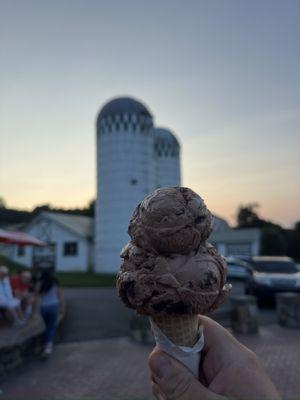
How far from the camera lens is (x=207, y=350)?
7.91ft

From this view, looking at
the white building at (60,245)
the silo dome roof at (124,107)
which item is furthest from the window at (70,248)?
the silo dome roof at (124,107)

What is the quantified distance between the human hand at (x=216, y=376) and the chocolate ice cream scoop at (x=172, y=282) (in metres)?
0.26

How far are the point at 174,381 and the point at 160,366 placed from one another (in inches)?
4.4

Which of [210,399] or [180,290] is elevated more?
[180,290]

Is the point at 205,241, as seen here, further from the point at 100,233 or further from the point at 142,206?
the point at 100,233

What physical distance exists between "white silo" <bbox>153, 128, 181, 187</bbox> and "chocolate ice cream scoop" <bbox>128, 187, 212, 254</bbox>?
36.6 m

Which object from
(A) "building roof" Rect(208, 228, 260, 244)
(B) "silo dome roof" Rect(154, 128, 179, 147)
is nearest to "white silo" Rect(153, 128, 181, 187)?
(B) "silo dome roof" Rect(154, 128, 179, 147)

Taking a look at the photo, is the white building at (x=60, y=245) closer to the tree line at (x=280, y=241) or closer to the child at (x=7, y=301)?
the tree line at (x=280, y=241)

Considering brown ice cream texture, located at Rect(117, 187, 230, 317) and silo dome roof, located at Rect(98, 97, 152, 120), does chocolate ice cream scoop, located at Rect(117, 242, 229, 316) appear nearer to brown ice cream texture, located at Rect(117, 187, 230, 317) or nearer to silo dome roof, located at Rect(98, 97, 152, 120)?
brown ice cream texture, located at Rect(117, 187, 230, 317)

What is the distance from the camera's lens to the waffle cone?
2340mm

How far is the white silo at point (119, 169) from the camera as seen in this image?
31.7 metres

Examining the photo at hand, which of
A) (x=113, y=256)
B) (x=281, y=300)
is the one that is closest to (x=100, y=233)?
(x=113, y=256)

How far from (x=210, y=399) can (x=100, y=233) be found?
30.9 metres

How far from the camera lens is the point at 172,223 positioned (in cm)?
225
